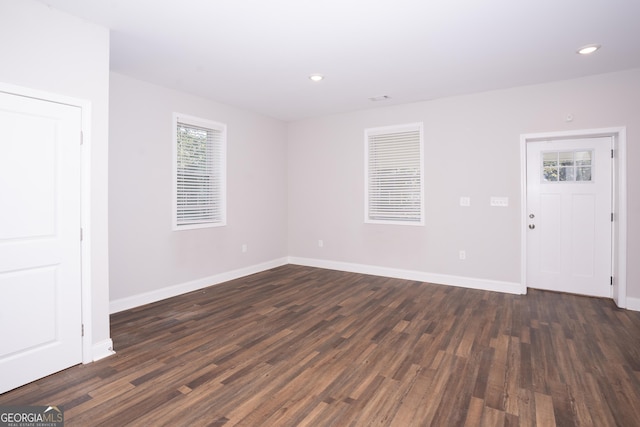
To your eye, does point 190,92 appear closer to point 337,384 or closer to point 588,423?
point 337,384

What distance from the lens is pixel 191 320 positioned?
12.0 ft

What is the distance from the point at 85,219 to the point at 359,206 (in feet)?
13.7

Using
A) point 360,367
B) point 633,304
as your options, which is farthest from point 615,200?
point 360,367

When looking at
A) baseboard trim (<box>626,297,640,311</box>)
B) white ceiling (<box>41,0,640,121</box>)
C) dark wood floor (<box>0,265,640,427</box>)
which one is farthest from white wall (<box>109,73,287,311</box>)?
baseboard trim (<box>626,297,640,311</box>)

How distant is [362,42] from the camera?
324cm

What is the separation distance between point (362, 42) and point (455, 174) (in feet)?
8.76

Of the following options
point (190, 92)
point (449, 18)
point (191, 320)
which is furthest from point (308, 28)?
point (191, 320)

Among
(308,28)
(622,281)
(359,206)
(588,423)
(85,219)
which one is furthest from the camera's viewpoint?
(359,206)

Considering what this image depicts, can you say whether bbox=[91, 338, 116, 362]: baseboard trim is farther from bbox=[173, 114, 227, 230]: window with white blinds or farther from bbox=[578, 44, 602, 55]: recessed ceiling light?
bbox=[578, 44, 602, 55]: recessed ceiling light

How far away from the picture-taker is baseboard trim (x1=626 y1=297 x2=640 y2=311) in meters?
3.92

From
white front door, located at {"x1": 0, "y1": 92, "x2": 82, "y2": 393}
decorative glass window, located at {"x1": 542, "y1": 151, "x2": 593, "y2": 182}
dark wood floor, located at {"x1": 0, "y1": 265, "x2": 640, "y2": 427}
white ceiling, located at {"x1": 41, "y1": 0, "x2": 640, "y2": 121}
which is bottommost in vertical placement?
dark wood floor, located at {"x1": 0, "y1": 265, "x2": 640, "y2": 427}

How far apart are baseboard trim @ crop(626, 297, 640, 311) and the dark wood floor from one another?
203mm

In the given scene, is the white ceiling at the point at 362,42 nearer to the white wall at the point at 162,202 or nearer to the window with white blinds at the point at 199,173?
the white wall at the point at 162,202

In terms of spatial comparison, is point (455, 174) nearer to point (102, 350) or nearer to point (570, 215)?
point (570, 215)
